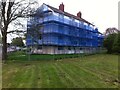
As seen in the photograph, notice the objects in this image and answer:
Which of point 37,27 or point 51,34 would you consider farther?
point 51,34

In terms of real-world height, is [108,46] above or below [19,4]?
below

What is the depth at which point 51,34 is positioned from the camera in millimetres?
48844

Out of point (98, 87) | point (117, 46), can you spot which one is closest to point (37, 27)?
point (98, 87)

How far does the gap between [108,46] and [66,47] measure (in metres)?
15.3

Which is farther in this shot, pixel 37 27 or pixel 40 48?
pixel 40 48

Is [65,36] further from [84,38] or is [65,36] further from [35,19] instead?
[35,19]

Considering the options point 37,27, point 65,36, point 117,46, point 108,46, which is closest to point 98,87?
point 37,27

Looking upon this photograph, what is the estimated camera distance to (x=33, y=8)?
29.3 m

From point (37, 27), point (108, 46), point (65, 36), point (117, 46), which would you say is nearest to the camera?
point (37, 27)

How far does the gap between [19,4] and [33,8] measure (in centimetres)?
204

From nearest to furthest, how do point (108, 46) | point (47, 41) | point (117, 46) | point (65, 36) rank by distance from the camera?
point (47, 41)
point (65, 36)
point (117, 46)
point (108, 46)

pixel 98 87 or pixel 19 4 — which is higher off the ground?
pixel 19 4

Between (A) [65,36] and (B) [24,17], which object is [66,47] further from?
(B) [24,17]

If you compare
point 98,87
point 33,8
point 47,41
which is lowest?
point 98,87
